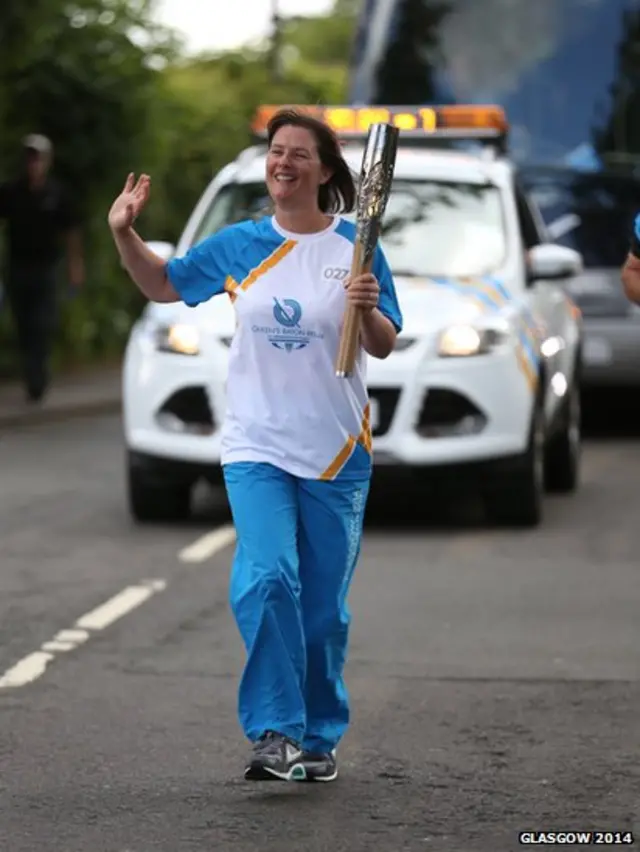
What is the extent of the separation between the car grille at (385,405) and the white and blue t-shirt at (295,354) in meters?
5.38

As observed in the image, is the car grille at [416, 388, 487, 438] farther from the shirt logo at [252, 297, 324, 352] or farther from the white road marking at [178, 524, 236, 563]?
the shirt logo at [252, 297, 324, 352]

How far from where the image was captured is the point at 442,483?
12.6m

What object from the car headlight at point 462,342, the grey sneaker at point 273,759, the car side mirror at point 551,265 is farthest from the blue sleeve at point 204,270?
the car side mirror at point 551,265

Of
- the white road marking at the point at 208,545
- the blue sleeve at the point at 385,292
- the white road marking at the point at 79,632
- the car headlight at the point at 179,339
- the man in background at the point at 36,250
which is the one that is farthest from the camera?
the man in background at the point at 36,250

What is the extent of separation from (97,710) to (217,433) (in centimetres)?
460

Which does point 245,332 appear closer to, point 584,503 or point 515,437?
point 515,437

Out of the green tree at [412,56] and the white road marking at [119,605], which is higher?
the green tree at [412,56]

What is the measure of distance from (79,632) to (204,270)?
9.30ft

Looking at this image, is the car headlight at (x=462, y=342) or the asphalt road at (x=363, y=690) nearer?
the asphalt road at (x=363, y=690)

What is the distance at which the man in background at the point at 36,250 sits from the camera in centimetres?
1958

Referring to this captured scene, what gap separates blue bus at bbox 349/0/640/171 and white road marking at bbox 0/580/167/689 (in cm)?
1097

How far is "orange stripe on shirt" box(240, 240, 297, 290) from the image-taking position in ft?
22.5

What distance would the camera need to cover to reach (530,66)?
21.6 metres

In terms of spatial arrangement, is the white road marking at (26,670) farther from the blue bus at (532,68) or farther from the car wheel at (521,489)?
the blue bus at (532,68)
